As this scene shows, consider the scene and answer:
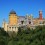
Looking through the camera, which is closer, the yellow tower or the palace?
the palace

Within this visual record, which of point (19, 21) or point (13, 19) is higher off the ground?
point (13, 19)

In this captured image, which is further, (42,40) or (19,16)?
(19,16)

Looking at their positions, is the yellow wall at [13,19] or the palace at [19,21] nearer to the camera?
the palace at [19,21]

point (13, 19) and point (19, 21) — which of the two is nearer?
point (19, 21)

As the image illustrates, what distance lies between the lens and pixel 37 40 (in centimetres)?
1130

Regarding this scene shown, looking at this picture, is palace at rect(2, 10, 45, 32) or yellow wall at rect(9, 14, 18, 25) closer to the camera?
palace at rect(2, 10, 45, 32)

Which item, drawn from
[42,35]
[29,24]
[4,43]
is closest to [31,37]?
[42,35]

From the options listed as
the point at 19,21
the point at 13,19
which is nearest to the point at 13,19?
the point at 13,19

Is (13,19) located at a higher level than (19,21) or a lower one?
higher

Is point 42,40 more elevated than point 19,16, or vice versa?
point 19,16

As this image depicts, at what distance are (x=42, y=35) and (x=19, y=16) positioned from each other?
1826cm

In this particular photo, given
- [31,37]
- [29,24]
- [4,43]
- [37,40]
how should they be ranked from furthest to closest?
[29,24], [4,43], [31,37], [37,40]

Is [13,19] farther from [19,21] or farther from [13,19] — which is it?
[19,21]

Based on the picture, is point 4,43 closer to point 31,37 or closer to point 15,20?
point 31,37
